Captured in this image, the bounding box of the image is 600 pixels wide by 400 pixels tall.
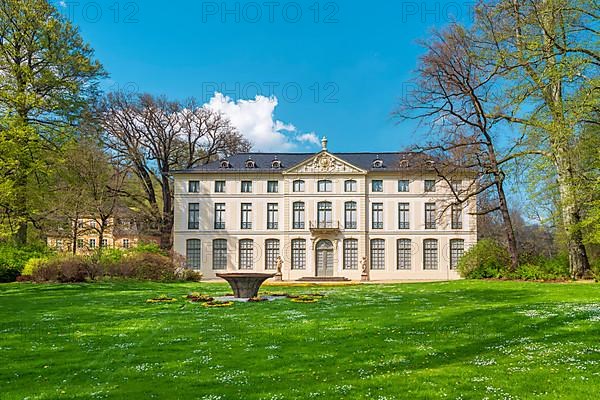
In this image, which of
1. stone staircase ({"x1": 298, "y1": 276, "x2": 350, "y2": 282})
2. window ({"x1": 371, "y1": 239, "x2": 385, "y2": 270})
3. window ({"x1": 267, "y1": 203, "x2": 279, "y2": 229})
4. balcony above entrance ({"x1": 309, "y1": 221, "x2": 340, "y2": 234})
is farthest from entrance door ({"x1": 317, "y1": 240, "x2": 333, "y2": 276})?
window ({"x1": 267, "y1": 203, "x2": 279, "y2": 229})

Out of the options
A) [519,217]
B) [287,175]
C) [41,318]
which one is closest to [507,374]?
[41,318]

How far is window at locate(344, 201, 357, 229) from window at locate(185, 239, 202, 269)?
39.6 feet

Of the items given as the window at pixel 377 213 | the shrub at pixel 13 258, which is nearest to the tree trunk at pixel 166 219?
the shrub at pixel 13 258

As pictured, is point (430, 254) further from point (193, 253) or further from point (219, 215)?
point (193, 253)

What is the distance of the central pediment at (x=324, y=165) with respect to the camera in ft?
139

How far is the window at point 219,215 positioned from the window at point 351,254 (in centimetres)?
1011

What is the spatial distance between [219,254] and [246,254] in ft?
7.13

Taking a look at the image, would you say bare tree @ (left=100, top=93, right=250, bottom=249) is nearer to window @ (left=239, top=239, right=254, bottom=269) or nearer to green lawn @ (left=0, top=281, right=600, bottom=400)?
window @ (left=239, top=239, right=254, bottom=269)

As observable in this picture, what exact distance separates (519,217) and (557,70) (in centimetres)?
5144

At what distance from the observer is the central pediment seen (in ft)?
139

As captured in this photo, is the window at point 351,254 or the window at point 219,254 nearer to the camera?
the window at point 351,254

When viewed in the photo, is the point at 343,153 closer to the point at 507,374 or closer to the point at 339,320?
the point at 339,320

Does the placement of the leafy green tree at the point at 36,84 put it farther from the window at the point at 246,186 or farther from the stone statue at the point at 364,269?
the stone statue at the point at 364,269

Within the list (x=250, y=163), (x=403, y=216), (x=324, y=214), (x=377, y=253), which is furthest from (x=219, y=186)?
(x=403, y=216)
